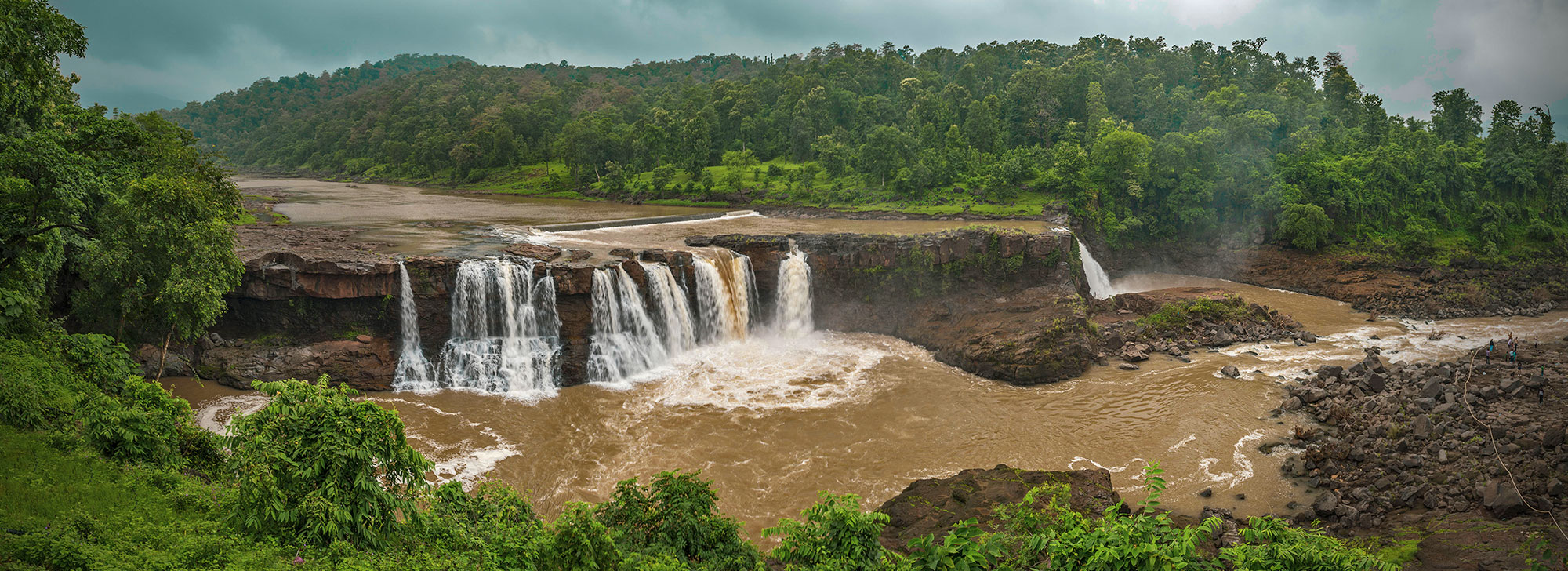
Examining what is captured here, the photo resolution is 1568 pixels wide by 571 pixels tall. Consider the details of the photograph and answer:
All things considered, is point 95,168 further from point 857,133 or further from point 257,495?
point 857,133

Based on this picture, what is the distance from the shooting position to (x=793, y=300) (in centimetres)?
2848

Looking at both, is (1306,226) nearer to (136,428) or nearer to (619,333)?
(619,333)

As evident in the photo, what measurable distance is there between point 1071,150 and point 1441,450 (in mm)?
32172

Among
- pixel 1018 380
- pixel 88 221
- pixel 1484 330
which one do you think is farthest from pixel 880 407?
pixel 1484 330

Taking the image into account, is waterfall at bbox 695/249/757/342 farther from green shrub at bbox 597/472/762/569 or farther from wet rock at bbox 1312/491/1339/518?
wet rock at bbox 1312/491/1339/518

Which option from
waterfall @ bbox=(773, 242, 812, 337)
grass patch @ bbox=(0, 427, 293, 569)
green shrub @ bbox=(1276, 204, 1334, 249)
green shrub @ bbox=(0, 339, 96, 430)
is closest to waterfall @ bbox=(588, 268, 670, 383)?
waterfall @ bbox=(773, 242, 812, 337)

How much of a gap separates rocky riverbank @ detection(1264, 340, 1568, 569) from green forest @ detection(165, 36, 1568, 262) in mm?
22401

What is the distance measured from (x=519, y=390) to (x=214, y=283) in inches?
311

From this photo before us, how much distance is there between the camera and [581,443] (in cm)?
1841

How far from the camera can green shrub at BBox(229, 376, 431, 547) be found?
25.5 ft

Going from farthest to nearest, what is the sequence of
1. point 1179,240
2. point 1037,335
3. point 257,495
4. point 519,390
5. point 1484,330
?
point 1179,240 → point 1484,330 → point 1037,335 → point 519,390 → point 257,495

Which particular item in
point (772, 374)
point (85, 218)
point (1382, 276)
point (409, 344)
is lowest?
point (772, 374)

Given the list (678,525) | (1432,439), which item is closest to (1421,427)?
(1432,439)

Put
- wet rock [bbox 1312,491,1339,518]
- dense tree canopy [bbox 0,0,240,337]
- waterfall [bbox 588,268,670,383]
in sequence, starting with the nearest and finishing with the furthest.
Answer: dense tree canopy [bbox 0,0,240,337] → wet rock [bbox 1312,491,1339,518] → waterfall [bbox 588,268,670,383]
